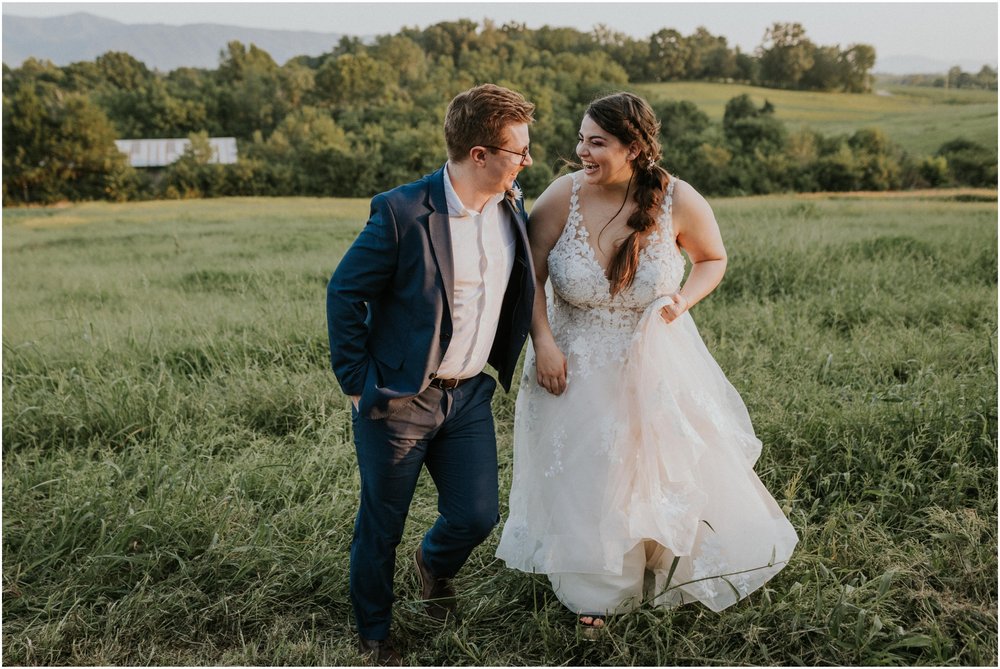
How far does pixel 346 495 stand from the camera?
3873 millimetres

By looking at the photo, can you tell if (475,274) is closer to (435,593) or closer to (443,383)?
(443,383)

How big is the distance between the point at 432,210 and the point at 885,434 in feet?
9.32

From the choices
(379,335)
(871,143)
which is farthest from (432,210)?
(871,143)

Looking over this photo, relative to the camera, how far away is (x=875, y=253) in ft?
27.5

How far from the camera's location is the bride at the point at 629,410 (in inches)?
113

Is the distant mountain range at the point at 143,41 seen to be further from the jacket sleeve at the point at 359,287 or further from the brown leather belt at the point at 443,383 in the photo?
the brown leather belt at the point at 443,383

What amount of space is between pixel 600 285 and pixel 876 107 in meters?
16.3

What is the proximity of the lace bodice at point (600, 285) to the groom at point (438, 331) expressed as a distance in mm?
215

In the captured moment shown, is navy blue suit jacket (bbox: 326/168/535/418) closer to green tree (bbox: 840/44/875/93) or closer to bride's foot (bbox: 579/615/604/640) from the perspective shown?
bride's foot (bbox: 579/615/604/640)

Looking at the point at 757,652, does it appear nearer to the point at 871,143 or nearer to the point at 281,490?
the point at 281,490

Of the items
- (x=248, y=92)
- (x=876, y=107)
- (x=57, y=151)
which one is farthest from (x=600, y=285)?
(x=876, y=107)

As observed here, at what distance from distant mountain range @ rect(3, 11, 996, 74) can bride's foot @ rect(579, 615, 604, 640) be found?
15274 mm

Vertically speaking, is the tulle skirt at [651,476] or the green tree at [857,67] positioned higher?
the green tree at [857,67]

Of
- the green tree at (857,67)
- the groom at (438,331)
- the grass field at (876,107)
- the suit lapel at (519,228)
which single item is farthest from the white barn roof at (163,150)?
the suit lapel at (519,228)
